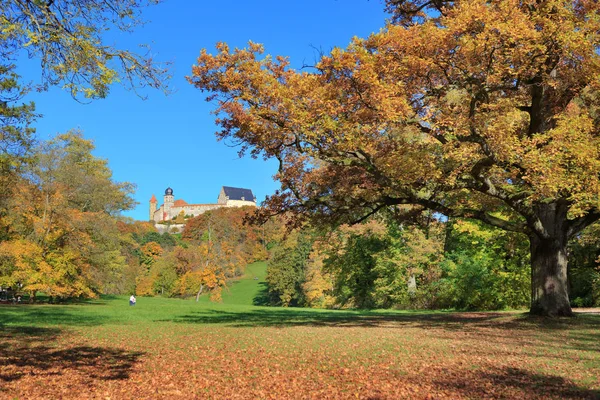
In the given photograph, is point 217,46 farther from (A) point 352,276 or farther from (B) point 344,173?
(A) point 352,276

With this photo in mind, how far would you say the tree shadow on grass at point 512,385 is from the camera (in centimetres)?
620

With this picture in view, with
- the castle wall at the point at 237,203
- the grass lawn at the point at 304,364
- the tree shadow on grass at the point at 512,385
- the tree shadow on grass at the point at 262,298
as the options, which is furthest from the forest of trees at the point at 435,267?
the castle wall at the point at 237,203

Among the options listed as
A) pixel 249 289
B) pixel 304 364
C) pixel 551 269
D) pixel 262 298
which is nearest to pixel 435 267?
pixel 551 269

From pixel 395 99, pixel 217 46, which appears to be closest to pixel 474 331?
pixel 395 99

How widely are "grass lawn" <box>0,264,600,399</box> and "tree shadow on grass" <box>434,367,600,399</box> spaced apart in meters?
0.01

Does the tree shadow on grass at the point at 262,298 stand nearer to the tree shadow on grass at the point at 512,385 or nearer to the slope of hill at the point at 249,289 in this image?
the slope of hill at the point at 249,289

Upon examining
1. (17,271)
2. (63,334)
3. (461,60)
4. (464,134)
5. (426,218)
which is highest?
(461,60)

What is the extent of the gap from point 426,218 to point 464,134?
719 centimetres

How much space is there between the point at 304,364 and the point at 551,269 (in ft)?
36.0

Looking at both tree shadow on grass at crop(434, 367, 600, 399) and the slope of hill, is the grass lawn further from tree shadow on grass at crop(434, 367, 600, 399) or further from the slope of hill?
the slope of hill

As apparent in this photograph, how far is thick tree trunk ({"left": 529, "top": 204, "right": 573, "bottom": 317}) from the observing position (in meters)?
15.6

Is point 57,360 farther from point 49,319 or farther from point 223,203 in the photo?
point 223,203

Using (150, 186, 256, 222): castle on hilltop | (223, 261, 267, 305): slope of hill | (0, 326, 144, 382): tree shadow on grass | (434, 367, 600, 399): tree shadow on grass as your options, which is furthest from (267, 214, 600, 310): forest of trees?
(150, 186, 256, 222): castle on hilltop

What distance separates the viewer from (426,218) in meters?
19.1
